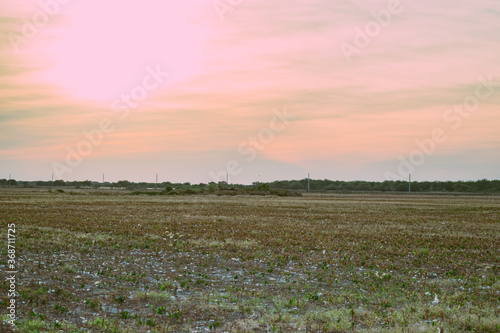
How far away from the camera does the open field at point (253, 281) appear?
10.7 metres

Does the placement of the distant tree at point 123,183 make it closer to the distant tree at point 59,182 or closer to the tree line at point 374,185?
the tree line at point 374,185

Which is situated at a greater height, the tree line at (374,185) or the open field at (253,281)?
the tree line at (374,185)

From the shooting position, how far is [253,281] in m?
15.3

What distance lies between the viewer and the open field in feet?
35.2

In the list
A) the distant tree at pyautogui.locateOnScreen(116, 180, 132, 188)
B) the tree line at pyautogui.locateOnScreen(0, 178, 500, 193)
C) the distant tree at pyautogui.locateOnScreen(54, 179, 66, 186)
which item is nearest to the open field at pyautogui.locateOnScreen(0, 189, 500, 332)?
the tree line at pyautogui.locateOnScreen(0, 178, 500, 193)

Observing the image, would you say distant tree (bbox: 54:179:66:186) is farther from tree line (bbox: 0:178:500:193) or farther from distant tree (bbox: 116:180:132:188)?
distant tree (bbox: 116:180:132:188)

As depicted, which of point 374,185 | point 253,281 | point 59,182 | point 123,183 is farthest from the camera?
point 59,182

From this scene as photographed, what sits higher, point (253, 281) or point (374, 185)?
point (374, 185)

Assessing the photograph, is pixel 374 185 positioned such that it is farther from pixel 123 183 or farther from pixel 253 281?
pixel 253 281

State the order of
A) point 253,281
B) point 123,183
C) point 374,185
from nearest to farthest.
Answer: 1. point 253,281
2. point 374,185
3. point 123,183

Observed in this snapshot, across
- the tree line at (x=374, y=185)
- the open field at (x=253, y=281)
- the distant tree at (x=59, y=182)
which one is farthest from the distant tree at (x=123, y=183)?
the open field at (x=253, y=281)

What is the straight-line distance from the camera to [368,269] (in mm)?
17438

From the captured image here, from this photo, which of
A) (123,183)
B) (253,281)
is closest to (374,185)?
(123,183)

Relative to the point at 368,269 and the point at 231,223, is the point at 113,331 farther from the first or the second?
the point at 231,223
